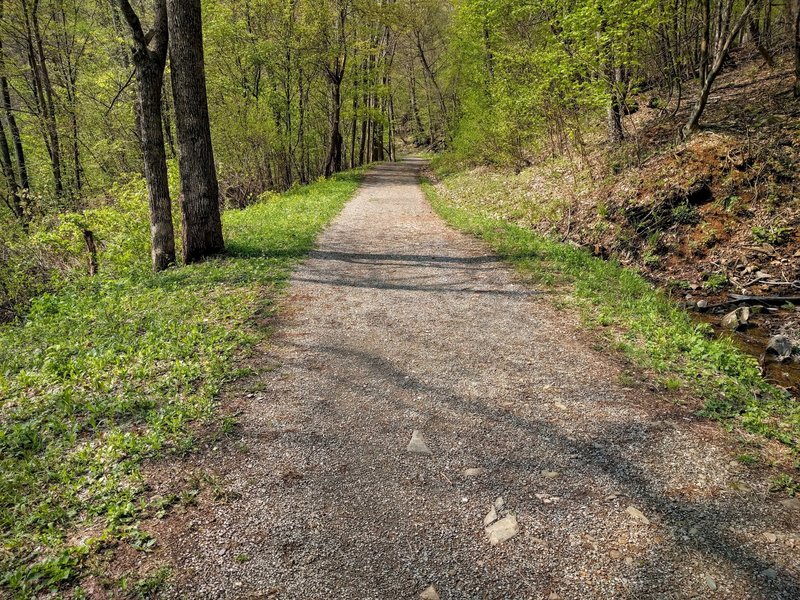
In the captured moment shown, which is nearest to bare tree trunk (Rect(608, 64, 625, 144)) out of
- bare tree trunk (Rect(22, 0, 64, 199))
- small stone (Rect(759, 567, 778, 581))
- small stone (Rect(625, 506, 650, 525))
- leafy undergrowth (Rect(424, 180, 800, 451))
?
leafy undergrowth (Rect(424, 180, 800, 451))

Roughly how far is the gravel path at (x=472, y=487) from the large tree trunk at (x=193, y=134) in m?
3.81

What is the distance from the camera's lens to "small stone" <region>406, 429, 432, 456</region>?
342cm

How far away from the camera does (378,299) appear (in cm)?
653

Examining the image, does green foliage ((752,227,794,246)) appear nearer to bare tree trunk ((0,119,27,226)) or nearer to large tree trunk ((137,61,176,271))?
large tree trunk ((137,61,176,271))

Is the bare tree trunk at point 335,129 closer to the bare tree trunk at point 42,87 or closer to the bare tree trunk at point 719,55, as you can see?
the bare tree trunk at point 42,87

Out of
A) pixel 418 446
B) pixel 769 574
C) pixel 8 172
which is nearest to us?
pixel 769 574

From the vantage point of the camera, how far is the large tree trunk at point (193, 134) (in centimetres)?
728

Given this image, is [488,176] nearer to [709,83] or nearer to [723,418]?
[709,83]

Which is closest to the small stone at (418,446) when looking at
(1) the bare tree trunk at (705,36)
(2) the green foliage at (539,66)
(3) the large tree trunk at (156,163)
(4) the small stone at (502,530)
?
(4) the small stone at (502,530)

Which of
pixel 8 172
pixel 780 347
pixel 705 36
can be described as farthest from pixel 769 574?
pixel 8 172

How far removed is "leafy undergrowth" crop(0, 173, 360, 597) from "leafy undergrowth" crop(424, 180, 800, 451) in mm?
4150

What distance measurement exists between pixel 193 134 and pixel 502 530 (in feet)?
24.6

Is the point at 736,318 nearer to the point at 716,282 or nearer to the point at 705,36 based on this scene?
the point at 716,282

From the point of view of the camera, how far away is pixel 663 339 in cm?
499
